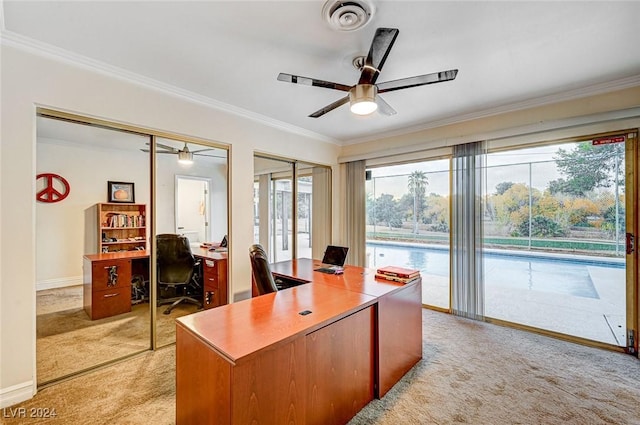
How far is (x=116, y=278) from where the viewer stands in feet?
9.60

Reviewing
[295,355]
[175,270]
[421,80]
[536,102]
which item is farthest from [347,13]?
[175,270]

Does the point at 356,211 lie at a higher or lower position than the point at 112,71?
lower

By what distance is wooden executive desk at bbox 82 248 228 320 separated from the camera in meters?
2.76

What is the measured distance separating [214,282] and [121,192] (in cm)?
138

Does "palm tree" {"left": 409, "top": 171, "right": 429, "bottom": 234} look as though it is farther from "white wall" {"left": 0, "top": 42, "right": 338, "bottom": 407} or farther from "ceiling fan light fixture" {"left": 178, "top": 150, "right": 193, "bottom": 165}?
"white wall" {"left": 0, "top": 42, "right": 338, "bottom": 407}

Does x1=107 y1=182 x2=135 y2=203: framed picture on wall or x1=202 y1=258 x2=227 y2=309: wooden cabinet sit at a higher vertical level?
x1=107 y1=182 x2=135 y2=203: framed picture on wall

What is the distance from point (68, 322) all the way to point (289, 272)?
7.09ft

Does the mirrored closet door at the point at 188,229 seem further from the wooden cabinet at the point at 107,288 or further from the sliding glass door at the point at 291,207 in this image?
the sliding glass door at the point at 291,207

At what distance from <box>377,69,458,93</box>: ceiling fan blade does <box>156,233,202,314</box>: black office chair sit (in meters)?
2.51

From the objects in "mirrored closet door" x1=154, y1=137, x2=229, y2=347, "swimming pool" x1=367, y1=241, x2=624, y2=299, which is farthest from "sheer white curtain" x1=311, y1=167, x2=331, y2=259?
"mirrored closet door" x1=154, y1=137, x2=229, y2=347

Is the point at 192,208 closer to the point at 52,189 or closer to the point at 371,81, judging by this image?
the point at 52,189

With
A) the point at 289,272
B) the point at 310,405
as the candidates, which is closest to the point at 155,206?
the point at 289,272

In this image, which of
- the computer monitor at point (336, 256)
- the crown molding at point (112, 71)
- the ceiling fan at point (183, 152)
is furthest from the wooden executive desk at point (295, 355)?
the crown molding at point (112, 71)

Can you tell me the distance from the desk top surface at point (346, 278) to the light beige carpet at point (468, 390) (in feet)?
2.47
